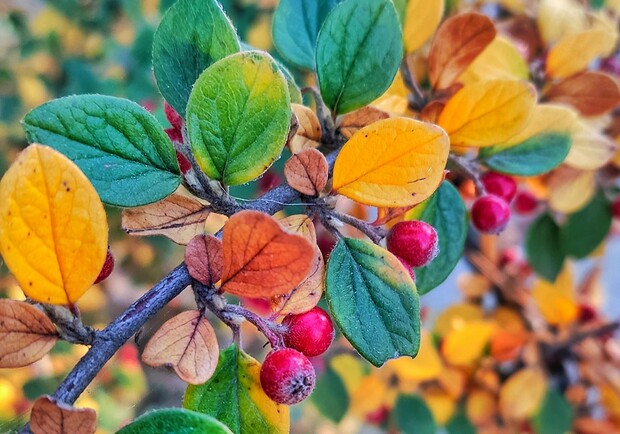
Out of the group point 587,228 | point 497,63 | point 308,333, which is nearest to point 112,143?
point 308,333

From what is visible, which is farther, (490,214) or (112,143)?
(490,214)

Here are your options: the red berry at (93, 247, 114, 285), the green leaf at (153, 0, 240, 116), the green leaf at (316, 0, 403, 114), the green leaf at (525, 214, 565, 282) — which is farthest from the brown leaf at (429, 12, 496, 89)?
the green leaf at (525, 214, 565, 282)

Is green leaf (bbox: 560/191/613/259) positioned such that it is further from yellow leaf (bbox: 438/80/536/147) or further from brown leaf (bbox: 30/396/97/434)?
brown leaf (bbox: 30/396/97/434)

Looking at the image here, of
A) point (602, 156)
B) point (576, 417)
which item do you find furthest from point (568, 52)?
point (576, 417)

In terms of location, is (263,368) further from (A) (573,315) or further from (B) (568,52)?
(A) (573,315)

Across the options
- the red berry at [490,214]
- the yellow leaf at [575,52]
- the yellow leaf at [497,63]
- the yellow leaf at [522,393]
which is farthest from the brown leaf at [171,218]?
the yellow leaf at [522,393]

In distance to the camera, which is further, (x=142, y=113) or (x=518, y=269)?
(x=518, y=269)

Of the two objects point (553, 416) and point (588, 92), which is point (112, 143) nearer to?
point (588, 92)
